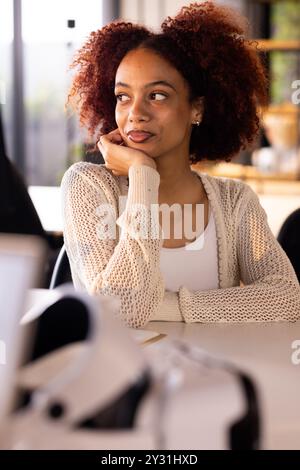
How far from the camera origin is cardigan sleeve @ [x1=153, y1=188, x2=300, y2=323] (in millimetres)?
1650

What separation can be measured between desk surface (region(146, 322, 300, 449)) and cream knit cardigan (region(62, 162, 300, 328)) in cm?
4

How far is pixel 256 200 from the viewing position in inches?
79.8

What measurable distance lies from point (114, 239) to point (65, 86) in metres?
4.34

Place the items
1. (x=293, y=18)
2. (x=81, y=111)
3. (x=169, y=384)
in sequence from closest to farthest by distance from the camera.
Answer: (x=169, y=384) < (x=81, y=111) < (x=293, y=18)

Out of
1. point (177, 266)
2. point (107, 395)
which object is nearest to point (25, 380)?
point (107, 395)

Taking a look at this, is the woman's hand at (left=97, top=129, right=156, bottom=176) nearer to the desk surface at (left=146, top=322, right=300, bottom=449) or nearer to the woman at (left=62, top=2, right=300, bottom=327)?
the woman at (left=62, top=2, right=300, bottom=327)

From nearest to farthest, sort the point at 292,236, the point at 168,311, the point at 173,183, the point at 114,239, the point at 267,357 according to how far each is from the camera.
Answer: the point at 267,357, the point at 168,311, the point at 114,239, the point at 173,183, the point at 292,236

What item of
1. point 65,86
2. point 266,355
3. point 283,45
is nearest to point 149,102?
point 266,355

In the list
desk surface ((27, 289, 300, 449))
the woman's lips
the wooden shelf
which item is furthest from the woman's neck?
the wooden shelf

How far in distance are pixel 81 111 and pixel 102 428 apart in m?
1.37

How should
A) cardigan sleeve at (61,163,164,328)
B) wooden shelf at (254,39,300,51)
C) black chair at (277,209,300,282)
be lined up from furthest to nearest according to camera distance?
wooden shelf at (254,39,300,51) < black chair at (277,209,300,282) < cardigan sleeve at (61,163,164,328)

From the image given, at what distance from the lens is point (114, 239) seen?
1745mm

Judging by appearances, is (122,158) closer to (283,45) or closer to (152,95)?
(152,95)

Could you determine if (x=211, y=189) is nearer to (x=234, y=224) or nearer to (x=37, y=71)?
(x=234, y=224)
